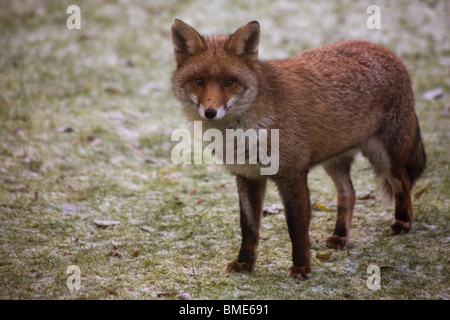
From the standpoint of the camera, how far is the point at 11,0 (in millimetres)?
10531

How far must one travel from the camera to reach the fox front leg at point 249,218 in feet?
13.3

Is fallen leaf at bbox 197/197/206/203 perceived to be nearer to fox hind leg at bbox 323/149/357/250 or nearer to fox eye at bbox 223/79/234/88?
fox hind leg at bbox 323/149/357/250

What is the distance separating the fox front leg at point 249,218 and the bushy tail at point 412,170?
4.66ft

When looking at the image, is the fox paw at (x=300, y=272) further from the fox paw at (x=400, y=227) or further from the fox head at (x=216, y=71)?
the fox head at (x=216, y=71)

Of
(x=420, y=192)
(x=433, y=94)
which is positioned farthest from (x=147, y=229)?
(x=433, y=94)

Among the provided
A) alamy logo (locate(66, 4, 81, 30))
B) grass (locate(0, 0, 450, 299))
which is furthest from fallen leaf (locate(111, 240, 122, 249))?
alamy logo (locate(66, 4, 81, 30))

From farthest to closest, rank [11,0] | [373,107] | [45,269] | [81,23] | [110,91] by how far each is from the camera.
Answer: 1. [11,0]
2. [81,23]
3. [110,91]
4. [373,107]
5. [45,269]

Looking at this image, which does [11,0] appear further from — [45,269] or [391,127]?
[391,127]

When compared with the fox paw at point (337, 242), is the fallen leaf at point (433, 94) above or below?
above

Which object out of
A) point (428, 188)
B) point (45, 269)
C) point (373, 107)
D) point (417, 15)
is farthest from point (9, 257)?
Answer: point (417, 15)

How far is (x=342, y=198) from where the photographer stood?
4.70 meters

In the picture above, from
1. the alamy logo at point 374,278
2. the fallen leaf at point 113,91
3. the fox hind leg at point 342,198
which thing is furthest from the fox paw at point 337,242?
the fallen leaf at point 113,91

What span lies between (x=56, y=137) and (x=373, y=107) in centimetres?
404
